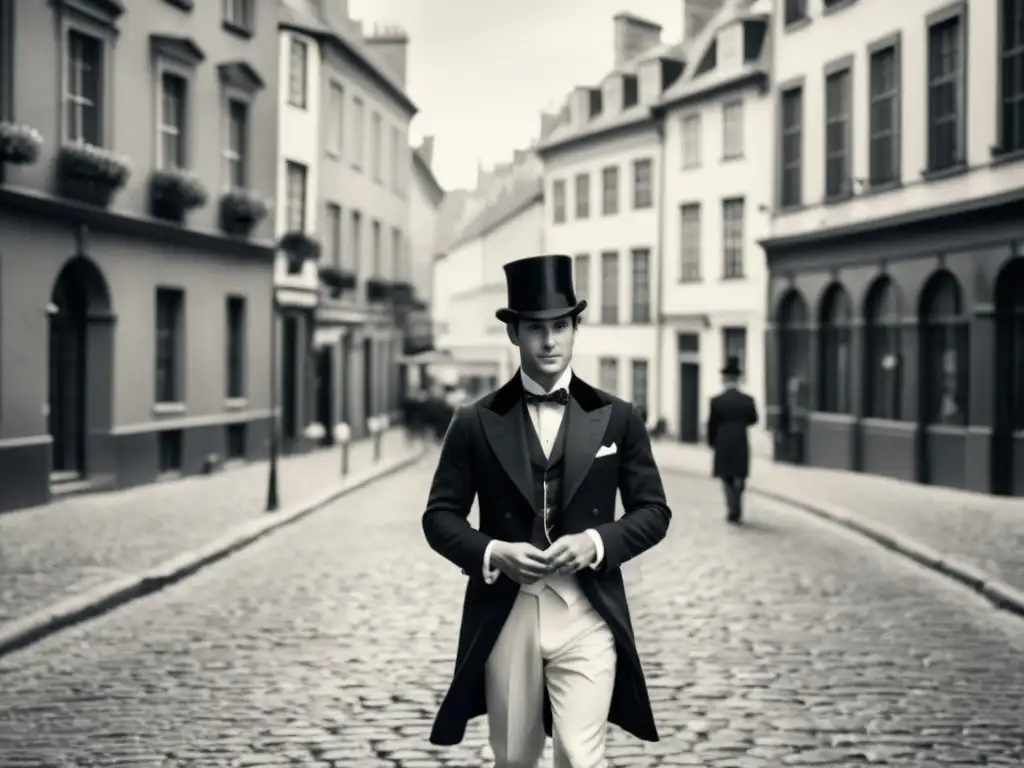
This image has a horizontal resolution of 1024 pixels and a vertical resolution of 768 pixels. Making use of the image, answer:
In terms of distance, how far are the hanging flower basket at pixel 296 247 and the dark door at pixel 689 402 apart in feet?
43.6

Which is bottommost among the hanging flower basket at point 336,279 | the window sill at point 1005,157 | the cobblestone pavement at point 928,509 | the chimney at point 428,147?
the cobblestone pavement at point 928,509

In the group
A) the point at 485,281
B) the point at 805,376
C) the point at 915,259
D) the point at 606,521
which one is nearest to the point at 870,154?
the point at 915,259

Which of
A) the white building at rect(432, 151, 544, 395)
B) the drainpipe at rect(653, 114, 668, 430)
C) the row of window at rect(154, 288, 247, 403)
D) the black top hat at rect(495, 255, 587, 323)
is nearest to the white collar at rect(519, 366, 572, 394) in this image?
the black top hat at rect(495, 255, 587, 323)

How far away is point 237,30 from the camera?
2594 centimetres

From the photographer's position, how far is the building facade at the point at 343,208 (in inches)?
1276

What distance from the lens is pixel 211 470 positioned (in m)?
24.6

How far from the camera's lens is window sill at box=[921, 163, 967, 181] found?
72.0ft

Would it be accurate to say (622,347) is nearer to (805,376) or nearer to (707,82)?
(707,82)

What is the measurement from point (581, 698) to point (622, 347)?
40188mm

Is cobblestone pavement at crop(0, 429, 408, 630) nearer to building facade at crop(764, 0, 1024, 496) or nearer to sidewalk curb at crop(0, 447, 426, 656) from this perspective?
sidewalk curb at crop(0, 447, 426, 656)

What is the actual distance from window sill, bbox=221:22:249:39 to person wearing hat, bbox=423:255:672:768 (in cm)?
2257

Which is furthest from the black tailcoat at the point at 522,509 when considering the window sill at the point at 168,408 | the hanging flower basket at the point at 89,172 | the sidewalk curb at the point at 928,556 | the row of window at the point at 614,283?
the row of window at the point at 614,283

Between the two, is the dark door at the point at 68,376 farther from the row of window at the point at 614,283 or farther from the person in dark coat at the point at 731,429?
the row of window at the point at 614,283

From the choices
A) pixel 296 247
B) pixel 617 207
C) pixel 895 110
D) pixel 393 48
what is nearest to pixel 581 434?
pixel 895 110
